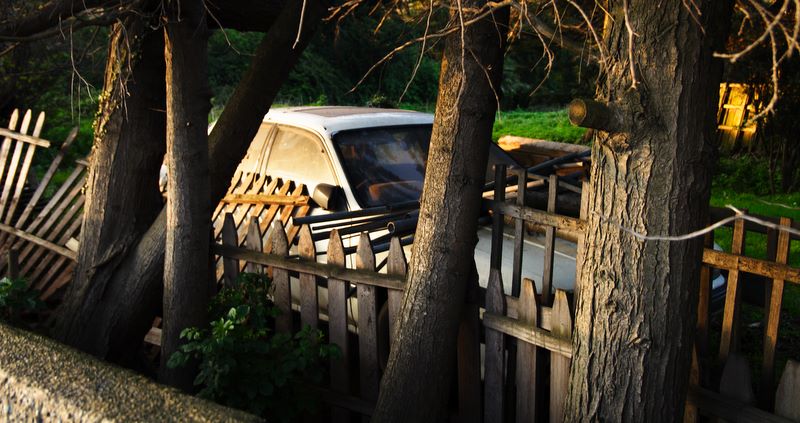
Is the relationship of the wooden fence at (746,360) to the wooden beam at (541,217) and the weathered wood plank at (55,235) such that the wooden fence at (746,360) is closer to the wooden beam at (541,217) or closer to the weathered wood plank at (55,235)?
the wooden beam at (541,217)

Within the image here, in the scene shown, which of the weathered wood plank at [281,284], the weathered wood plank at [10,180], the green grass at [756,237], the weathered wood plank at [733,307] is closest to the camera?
A: the weathered wood plank at [733,307]

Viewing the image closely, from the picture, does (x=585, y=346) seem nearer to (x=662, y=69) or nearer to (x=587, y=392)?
(x=587, y=392)

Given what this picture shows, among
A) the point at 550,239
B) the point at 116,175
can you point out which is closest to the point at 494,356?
the point at 550,239

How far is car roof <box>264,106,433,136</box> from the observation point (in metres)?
6.43

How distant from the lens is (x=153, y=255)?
→ 5410 mm

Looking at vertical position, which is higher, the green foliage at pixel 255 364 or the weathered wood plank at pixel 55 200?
the weathered wood plank at pixel 55 200

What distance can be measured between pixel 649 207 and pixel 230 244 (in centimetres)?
306

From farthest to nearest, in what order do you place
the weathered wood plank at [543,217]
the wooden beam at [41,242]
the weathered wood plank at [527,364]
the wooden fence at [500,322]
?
the wooden beam at [41,242] < the weathered wood plank at [543,217] < the weathered wood plank at [527,364] < the wooden fence at [500,322]

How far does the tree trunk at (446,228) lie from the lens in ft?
13.0

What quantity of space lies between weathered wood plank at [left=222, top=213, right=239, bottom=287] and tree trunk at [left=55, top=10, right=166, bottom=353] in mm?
693

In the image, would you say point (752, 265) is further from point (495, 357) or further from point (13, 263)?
point (13, 263)

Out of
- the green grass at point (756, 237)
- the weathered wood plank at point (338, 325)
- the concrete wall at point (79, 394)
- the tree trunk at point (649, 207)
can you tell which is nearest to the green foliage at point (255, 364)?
the weathered wood plank at point (338, 325)

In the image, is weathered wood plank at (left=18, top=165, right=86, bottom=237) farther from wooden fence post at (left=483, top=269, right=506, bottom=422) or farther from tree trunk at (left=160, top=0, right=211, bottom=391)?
wooden fence post at (left=483, top=269, right=506, bottom=422)

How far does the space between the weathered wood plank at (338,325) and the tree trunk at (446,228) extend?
65cm
